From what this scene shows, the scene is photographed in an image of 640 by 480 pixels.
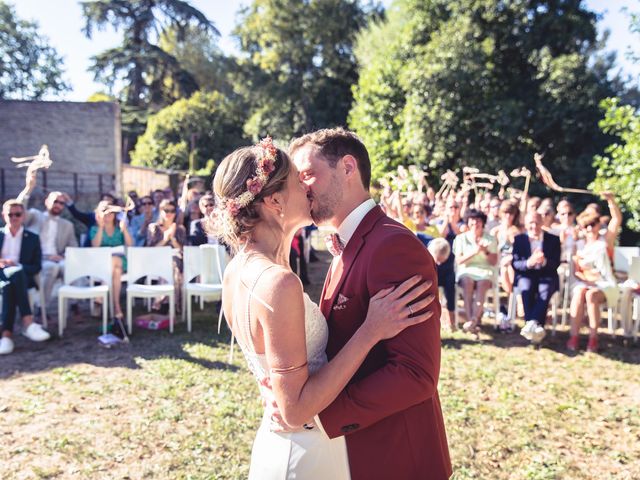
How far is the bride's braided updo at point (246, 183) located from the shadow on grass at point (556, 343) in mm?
5657

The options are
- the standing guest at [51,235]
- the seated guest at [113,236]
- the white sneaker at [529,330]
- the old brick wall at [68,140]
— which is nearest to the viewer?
the white sneaker at [529,330]

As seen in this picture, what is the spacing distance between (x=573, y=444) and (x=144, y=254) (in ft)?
19.9

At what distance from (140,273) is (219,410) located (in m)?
3.50

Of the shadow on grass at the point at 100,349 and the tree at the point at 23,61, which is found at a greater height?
the tree at the point at 23,61

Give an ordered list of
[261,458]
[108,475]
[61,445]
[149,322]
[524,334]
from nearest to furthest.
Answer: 1. [261,458]
2. [108,475]
3. [61,445]
4. [524,334]
5. [149,322]

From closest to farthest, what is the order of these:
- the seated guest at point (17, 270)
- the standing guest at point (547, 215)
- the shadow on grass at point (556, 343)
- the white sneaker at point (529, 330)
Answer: the shadow on grass at point (556, 343) → the white sneaker at point (529, 330) → the seated guest at point (17, 270) → the standing guest at point (547, 215)

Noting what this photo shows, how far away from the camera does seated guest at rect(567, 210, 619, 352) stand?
22.8ft

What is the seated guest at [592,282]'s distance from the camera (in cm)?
694

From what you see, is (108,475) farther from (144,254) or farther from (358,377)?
(144,254)

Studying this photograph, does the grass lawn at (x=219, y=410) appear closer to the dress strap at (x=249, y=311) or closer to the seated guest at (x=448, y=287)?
the seated guest at (x=448, y=287)

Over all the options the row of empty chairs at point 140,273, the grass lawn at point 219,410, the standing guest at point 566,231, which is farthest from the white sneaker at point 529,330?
the row of empty chairs at point 140,273

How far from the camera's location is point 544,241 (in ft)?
23.7

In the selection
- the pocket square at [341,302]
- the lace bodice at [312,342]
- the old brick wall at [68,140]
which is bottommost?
the lace bodice at [312,342]

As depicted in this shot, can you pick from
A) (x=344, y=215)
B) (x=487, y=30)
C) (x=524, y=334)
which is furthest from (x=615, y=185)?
(x=487, y=30)
